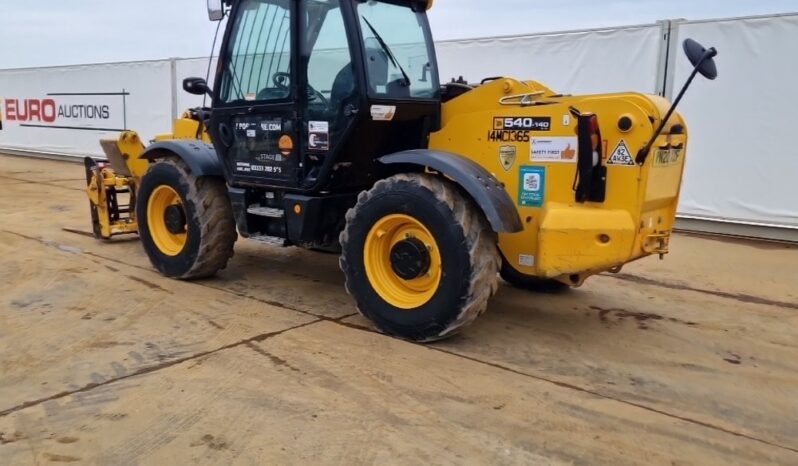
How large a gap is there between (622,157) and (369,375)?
1.99 m

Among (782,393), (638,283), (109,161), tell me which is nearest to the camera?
(782,393)

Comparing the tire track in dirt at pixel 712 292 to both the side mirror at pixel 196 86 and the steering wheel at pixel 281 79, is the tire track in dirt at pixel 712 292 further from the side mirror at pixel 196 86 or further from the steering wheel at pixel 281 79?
the side mirror at pixel 196 86

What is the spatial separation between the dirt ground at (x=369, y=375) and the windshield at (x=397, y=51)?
171cm

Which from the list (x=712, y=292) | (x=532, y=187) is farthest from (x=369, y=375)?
(x=712, y=292)

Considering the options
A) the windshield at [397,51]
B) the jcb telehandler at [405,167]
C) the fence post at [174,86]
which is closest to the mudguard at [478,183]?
the jcb telehandler at [405,167]

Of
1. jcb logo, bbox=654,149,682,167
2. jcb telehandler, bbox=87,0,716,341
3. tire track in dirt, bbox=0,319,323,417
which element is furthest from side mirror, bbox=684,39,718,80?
tire track in dirt, bbox=0,319,323,417

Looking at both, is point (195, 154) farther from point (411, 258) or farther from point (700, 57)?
point (700, 57)

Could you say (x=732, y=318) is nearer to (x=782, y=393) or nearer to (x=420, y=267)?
(x=782, y=393)

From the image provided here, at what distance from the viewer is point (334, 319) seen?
16.6 ft

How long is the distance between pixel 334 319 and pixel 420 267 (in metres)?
0.91

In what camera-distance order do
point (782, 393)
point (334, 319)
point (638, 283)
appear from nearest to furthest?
1. point (782, 393)
2. point (334, 319)
3. point (638, 283)

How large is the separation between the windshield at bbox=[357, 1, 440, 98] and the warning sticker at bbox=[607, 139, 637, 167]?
152 cm

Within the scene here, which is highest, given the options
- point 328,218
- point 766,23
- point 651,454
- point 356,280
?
point 766,23

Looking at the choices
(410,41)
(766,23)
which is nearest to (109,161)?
(410,41)
